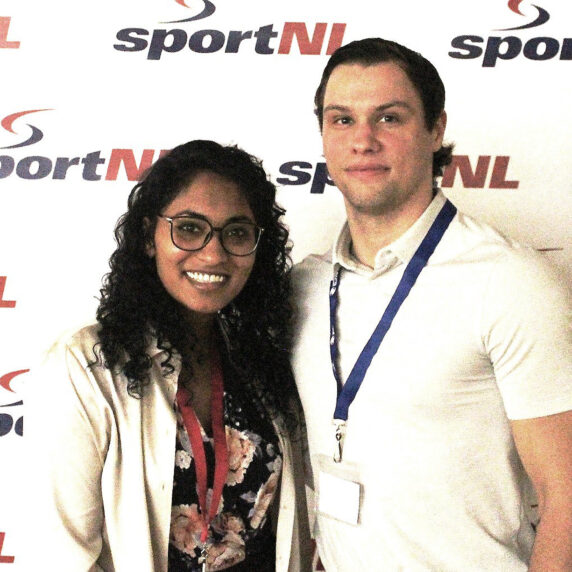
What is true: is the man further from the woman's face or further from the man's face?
the woman's face

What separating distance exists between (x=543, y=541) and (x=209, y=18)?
→ 5.57ft

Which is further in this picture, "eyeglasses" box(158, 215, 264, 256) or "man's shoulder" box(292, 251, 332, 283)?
"man's shoulder" box(292, 251, 332, 283)

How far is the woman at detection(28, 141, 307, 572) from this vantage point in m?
1.37

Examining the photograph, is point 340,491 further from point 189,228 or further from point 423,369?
point 189,228

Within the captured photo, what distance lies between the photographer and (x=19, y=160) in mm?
2057

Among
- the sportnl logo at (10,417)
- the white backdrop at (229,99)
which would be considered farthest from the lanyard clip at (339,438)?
the sportnl logo at (10,417)

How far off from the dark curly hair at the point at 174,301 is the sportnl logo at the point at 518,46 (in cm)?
85

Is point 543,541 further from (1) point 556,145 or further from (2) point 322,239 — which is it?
(1) point 556,145

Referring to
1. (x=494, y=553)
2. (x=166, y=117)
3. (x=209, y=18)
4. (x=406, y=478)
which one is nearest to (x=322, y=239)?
(x=166, y=117)

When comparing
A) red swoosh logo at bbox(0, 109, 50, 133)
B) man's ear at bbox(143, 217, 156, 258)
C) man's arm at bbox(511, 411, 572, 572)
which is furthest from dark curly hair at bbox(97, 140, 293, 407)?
red swoosh logo at bbox(0, 109, 50, 133)

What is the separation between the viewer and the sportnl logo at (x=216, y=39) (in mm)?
2021

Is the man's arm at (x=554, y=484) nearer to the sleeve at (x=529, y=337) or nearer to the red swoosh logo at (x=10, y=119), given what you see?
the sleeve at (x=529, y=337)

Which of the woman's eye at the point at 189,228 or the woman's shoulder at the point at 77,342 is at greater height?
the woman's eye at the point at 189,228

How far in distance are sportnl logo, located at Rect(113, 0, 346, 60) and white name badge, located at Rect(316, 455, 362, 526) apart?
1.26 meters
